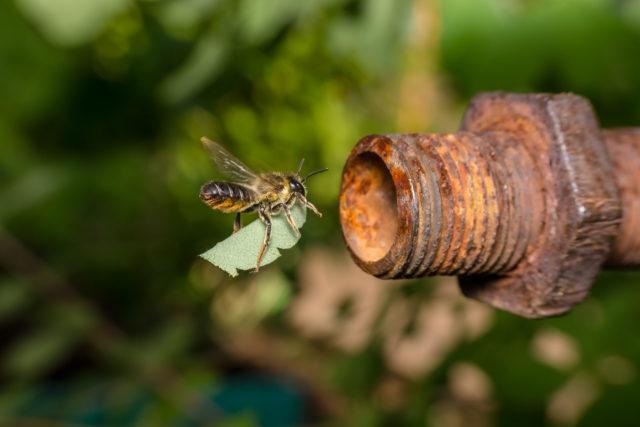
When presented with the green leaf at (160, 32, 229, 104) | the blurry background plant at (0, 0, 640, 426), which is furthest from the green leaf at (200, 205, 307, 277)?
the green leaf at (160, 32, 229, 104)

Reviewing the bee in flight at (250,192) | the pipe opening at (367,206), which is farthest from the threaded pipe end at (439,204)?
the bee in flight at (250,192)

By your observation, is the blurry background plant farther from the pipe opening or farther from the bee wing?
the pipe opening

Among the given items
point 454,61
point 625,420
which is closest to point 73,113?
point 454,61

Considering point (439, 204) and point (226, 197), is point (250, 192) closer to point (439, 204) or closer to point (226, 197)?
point (226, 197)

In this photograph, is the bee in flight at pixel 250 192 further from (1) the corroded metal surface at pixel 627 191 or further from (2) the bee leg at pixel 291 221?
(1) the corroded metal surface at pixel 627 191

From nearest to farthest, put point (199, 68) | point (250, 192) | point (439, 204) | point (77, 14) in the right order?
point (439, 204)
point (250, 192)
point (77, 14)
point (199, 68)

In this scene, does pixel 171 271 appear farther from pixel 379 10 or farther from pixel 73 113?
pixel 379 10

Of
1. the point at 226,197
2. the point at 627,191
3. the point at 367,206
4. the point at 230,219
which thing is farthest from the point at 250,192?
the point at 230,219
